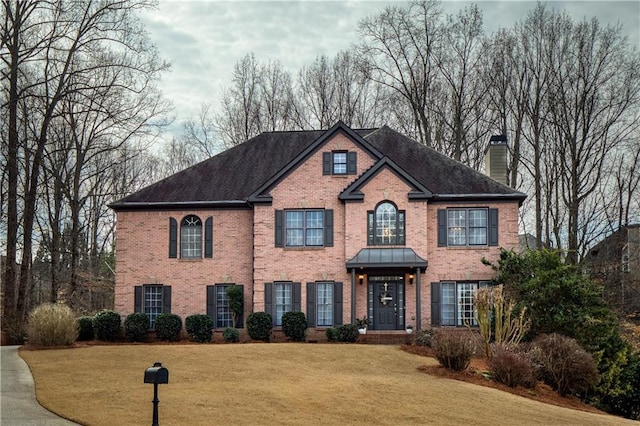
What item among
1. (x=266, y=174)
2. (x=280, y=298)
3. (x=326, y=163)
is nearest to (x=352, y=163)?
(x=326, y=163)

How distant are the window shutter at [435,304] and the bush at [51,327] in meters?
12.9

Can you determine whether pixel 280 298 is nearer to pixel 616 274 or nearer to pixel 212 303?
pixel 212 303

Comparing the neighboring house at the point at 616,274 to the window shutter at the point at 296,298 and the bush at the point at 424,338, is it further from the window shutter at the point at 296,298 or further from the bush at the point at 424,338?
the window shutter at the point at 296,298

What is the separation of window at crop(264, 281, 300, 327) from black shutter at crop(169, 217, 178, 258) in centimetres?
410

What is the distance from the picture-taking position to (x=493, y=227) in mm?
29000

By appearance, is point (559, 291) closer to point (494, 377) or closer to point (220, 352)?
point (494, 377)

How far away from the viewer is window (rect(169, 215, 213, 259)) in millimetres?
30188

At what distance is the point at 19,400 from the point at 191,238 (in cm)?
1513

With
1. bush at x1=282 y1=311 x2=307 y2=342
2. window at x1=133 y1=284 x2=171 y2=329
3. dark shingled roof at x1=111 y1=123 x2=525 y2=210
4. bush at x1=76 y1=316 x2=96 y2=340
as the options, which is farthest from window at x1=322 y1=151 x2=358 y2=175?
bush at x1=76 y1=316 x2=96 y2=340

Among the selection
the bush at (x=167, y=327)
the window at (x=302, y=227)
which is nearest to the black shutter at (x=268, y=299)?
the window at (x=302, y=227)

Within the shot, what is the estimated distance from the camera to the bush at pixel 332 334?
2720 cm

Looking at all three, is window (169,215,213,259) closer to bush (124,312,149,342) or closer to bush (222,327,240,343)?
bush (124,312,149,342)

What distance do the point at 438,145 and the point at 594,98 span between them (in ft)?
29.6

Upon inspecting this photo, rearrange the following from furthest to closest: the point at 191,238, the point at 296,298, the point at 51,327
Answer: the point at 191,238, the point at 296,298, the point at 51,327
